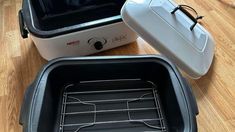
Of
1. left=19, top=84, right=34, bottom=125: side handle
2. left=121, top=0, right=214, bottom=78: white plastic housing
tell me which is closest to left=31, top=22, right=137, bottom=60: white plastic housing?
left=121, top=0, right=214, bottom=78: white plastic housing

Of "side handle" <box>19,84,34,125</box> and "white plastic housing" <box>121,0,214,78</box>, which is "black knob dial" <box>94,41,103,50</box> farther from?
"side handle" <box>19,84,34,125</box>

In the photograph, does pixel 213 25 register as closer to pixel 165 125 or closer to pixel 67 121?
pixel 165 125

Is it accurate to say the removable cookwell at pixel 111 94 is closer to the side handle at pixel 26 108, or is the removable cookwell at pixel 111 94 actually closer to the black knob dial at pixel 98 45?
the side handle at pixel 26 108

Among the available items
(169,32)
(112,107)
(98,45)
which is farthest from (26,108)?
(169,32)

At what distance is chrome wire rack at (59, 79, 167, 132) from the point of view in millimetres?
807

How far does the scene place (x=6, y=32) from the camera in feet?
3.95

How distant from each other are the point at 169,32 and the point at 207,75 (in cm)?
26

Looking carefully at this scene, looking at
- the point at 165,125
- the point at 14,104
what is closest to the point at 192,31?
the point at 165,125

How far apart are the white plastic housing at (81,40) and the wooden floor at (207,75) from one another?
0.30ft

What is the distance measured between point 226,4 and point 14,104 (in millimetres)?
1139

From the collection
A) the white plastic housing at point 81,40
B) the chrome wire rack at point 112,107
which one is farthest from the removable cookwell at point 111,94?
the white plastic housing at point 81,40

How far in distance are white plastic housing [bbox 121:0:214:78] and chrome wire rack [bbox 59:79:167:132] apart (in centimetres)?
14

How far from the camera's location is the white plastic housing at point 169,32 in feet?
2.75

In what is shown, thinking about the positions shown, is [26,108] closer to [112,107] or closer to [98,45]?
[112,107]
